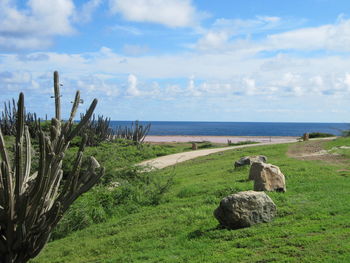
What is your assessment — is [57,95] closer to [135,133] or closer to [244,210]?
[244,210]

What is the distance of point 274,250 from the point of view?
8.17 m

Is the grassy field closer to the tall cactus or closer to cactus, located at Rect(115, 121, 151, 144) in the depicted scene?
the tall cactus

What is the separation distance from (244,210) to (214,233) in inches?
34.0

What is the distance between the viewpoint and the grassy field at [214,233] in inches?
324

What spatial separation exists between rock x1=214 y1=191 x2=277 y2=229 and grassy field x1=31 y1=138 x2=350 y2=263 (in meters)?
0.23

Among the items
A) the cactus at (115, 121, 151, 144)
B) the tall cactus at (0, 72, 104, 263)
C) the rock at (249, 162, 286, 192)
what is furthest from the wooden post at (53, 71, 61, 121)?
the cactus at (115, 121, 151, 144)

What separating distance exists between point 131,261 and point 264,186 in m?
5.32

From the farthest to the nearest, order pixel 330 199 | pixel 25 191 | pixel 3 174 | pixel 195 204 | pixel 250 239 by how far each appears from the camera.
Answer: pixel 195 204 → pixel 330 199 → pixel 250 239 → pixel 25 191 → pixel 3 174

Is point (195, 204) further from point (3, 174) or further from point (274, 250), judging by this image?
point (3, 174)

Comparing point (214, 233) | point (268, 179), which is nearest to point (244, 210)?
point (214, 233)

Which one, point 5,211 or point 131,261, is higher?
point 5,211

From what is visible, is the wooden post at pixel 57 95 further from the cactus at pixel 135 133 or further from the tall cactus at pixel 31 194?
the cactus at pixel 135 133

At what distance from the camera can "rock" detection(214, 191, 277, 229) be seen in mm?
9406

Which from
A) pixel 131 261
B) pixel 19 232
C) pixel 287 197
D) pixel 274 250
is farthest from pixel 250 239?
pixel 19 232
